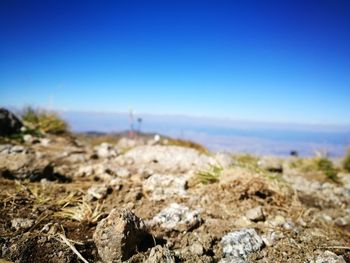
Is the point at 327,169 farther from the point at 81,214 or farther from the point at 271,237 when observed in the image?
the point at 81,214

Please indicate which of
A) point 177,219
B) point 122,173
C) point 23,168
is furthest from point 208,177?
point 23,168

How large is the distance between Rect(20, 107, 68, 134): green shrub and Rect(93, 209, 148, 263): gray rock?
7.48 m

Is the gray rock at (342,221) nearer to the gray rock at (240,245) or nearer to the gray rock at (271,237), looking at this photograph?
the gray rock at (271,237)

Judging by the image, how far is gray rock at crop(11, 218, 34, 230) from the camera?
2314 mm

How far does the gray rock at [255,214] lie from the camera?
9.57 ft

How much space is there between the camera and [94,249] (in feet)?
6.85

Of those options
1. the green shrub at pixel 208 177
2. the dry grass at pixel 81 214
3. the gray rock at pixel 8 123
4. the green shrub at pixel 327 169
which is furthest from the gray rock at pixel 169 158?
the gray rock at pixel 8 123

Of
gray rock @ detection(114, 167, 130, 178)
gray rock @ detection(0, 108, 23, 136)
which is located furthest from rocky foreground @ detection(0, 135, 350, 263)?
gray rock @ detection(0, 108, 23, 136)

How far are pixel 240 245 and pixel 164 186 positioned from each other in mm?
1494

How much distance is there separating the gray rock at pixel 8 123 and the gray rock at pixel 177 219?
6.12 m

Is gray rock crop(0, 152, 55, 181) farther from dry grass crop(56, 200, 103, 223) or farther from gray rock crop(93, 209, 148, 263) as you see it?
gray rock crop(93, 209, 148, 263)

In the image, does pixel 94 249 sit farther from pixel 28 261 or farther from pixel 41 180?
pixel 41 180

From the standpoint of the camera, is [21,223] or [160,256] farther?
[21,223]

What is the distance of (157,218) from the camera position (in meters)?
2.70
